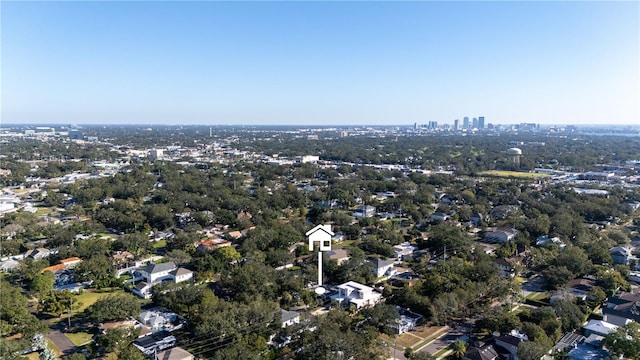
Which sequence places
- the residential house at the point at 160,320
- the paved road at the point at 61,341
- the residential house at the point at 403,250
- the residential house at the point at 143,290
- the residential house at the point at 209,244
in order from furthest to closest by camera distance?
the residential house at the point at 403,250 < the residential house at the point at 209,244 < the residential house at the point at 143,290 < the residential house at the point at 160,320 < the paved road at the point at 61,341

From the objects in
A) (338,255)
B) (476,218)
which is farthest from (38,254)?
(476,218)

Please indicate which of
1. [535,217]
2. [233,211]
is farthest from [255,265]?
[535,217]

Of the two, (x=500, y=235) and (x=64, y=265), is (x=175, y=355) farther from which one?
(x=500, y=235)

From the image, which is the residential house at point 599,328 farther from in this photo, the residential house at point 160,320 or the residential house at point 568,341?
the residential house at point 160,320

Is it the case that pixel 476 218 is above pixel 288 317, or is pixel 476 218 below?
below

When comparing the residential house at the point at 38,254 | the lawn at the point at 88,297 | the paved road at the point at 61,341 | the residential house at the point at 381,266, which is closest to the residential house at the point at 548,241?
→ the residential house at the point at 381,266

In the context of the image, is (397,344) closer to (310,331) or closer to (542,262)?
(310,331)
